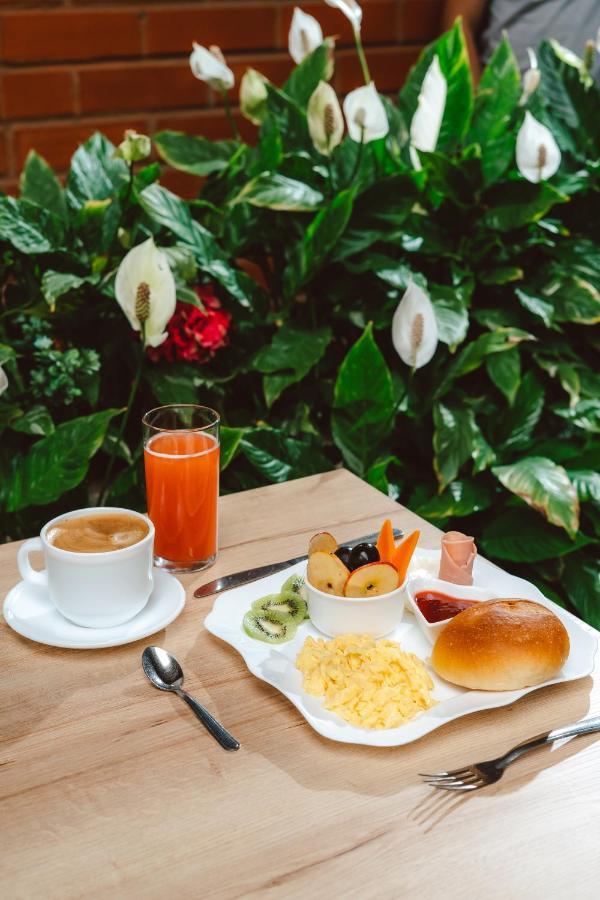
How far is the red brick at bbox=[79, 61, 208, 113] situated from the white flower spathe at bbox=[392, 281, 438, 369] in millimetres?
1581

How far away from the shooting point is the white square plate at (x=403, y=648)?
2.51 ft

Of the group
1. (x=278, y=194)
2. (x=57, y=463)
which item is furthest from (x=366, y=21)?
(x=57, y=463)

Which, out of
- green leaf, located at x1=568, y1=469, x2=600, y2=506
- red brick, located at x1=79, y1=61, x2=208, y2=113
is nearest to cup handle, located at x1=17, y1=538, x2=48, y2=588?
green leaf, located at x1=568, y1=469, x2=600, y2=506

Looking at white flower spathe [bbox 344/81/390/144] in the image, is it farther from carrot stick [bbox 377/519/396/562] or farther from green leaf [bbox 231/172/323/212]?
carrot stick [bbox 377/519/396/562]

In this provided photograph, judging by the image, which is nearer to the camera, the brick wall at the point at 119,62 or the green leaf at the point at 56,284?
the green leaf at the point at 56,284

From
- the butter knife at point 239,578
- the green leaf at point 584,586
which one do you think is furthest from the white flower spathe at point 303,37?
the butter knife at point 239,578

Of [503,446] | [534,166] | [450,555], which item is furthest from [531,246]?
[450,555]

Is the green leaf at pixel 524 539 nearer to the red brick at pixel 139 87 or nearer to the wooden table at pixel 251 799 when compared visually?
the wooden table at pixel 251 799

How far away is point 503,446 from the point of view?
181 cm

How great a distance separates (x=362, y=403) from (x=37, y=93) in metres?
1.44

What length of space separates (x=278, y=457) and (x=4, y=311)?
54cm

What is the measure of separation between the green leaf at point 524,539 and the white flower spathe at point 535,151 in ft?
1.96

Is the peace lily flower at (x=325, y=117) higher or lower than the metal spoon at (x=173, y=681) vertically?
higher

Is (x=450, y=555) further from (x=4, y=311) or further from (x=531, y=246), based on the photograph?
(x=531, y=246)
